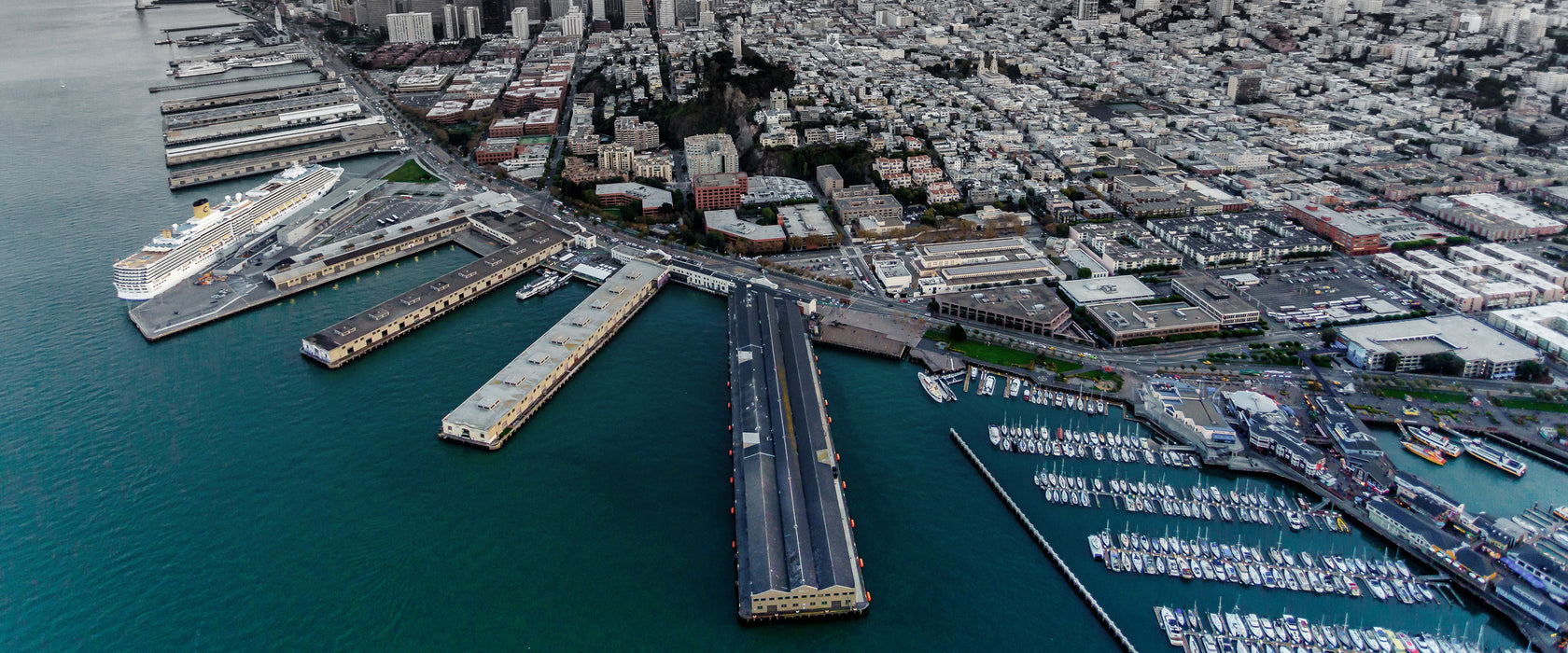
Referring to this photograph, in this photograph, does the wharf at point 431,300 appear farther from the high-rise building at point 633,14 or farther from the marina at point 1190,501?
the high-rise building at point 633,14

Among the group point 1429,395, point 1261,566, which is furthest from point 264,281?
point 1429,395

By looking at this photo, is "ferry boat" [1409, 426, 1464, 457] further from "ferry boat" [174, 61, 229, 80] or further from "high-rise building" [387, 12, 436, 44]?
"high-rise building" [387, 12, 436, 44]

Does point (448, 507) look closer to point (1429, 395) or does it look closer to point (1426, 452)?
point (1426, 452)

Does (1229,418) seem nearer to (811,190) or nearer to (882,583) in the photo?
(882,583)

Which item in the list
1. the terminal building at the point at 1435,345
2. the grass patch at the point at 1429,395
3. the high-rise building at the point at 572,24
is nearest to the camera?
the grass patch at the point at 1429,395

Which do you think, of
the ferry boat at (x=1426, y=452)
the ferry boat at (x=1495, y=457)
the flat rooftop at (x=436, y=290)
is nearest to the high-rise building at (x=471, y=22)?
the flat rooftop at (x=436, y=290)

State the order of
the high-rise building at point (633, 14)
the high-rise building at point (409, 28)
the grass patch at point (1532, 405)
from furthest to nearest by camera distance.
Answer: the high-rise building at point (633, 14), the high-rise building at point (409, 28), the grass patch at point (1532, 405)
